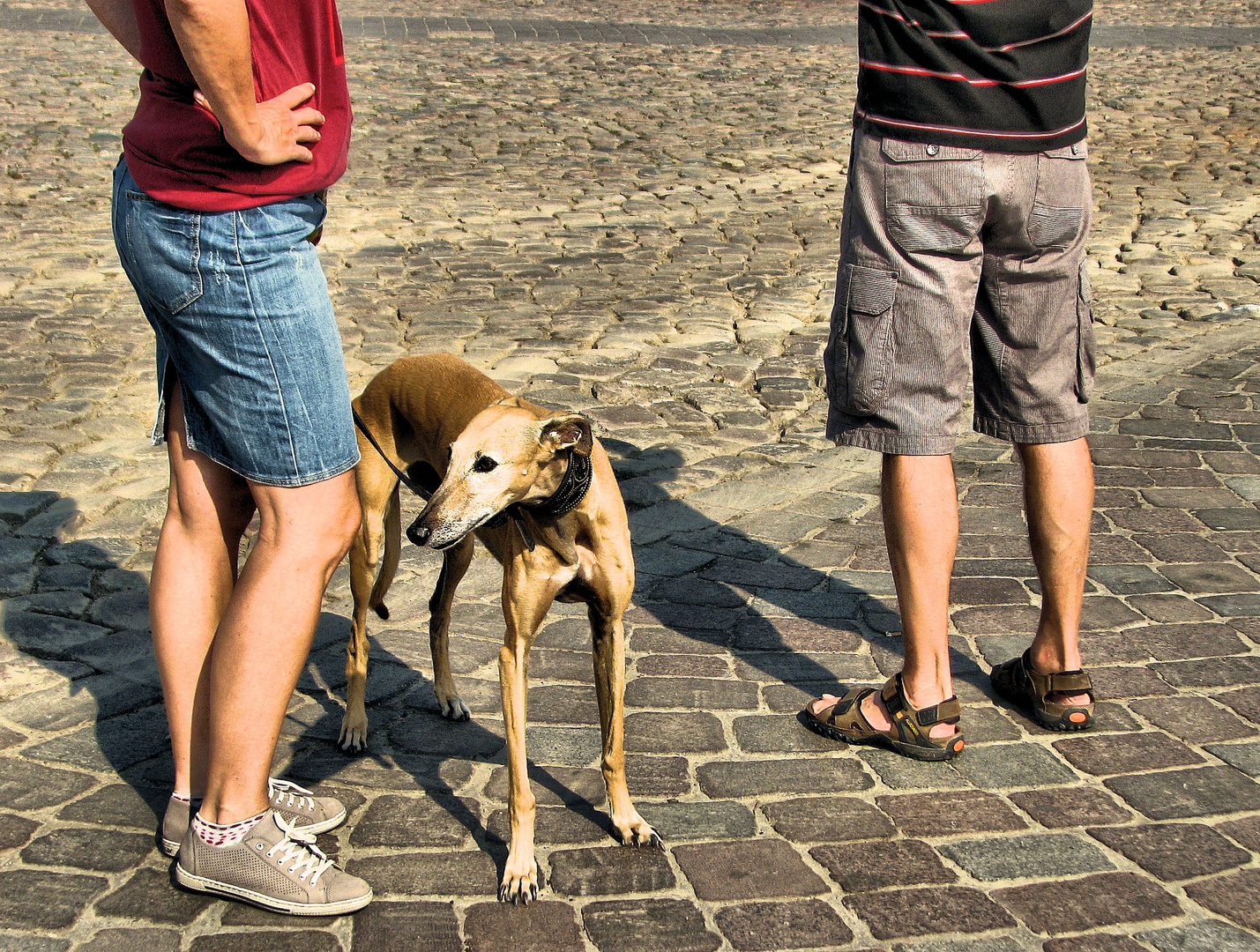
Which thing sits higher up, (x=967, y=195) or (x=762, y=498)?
(x=967, y=195)

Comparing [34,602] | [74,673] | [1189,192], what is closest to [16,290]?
[34,602]

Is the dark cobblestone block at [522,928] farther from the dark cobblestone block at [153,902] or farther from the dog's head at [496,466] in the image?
the dog's head at [496,466]

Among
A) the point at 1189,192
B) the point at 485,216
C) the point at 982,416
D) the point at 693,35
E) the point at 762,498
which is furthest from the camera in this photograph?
the point at 693,35

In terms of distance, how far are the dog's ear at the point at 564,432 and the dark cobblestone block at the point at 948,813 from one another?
1273 mm

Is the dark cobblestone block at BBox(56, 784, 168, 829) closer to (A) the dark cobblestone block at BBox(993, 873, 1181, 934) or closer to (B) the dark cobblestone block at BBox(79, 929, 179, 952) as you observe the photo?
(B) the dark cobblestone block at BBox(79, 929, 179, 952)

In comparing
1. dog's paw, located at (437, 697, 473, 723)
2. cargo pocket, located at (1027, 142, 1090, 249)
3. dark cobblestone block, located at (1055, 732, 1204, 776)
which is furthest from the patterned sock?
cargo pocket, located at (1027, 142, 1090, 249)

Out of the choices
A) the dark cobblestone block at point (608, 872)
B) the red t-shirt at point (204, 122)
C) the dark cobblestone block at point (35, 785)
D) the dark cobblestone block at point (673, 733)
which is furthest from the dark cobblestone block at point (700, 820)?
the red t-shirt at point (204, 122)

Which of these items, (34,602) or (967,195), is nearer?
(967,195)

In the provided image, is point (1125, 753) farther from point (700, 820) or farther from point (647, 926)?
point (647, 926)

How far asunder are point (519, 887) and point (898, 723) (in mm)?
1183

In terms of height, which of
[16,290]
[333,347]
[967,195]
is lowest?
[16,290]

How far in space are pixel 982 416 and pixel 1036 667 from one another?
75 cm

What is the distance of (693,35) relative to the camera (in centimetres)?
1830

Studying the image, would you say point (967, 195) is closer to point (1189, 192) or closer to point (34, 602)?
point (34, 602)
